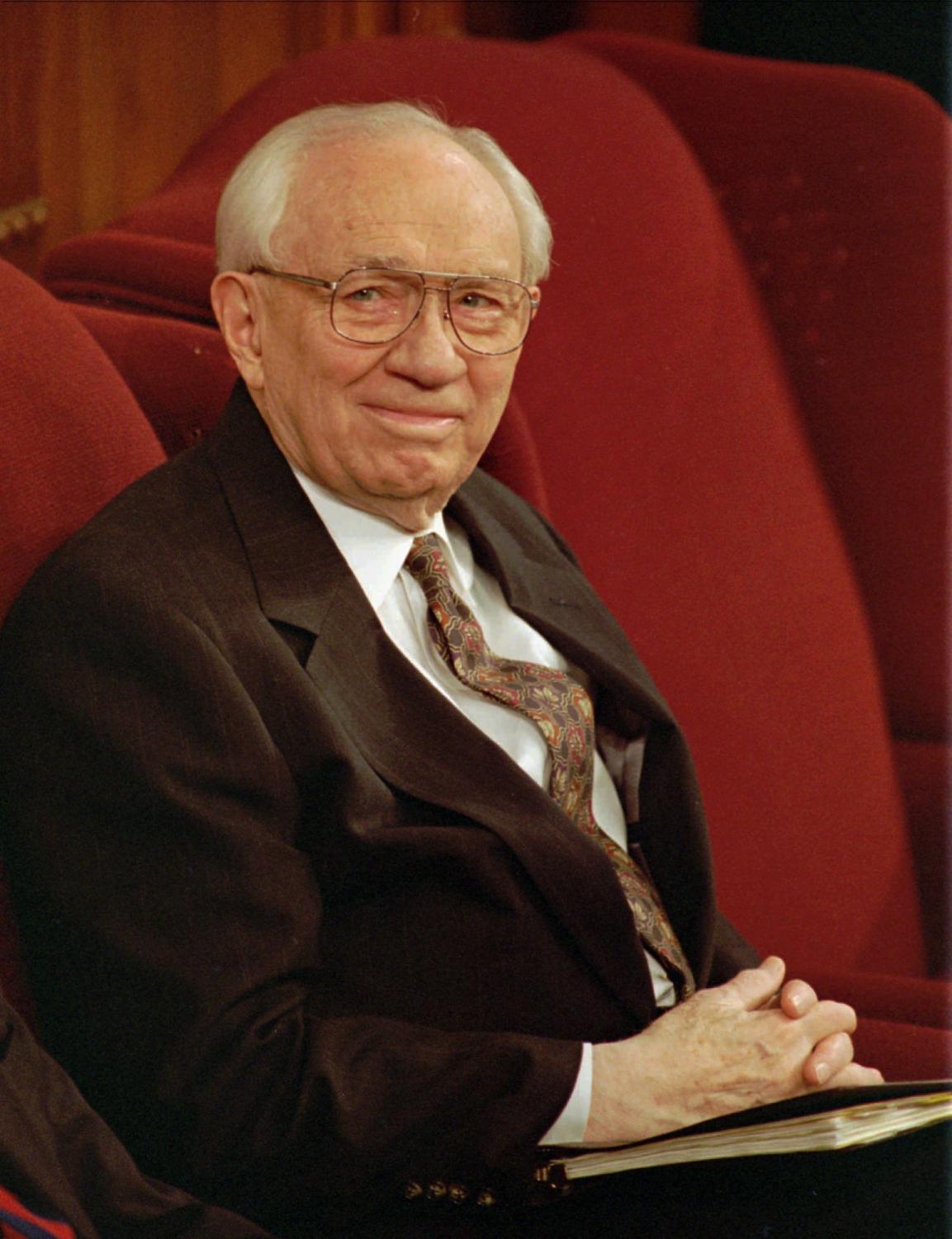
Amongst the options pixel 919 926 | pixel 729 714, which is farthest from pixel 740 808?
pixel 919 926

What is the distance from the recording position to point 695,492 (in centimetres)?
220

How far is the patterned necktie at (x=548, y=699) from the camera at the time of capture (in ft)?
4.38

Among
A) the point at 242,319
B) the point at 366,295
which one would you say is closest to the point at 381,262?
the point at 366,295

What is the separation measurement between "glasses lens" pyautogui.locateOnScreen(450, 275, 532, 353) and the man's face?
1 centimetres

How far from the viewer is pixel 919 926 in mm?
2273

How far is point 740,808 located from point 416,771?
0.98 m

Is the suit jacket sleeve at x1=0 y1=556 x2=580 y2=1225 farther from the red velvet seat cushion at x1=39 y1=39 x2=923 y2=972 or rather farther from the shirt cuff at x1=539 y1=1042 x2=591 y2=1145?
the red velvet seat cushion at x1=39 y1=39 x2=923 y2=972

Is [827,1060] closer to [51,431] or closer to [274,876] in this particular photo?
[274,876]

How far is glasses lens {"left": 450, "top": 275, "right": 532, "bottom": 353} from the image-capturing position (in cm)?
131

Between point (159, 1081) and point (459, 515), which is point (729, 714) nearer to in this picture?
point (459, 515)

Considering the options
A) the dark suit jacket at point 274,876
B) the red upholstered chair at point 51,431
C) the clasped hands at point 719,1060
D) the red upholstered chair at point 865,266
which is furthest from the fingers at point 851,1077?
the red upholstered chair at point 865,266

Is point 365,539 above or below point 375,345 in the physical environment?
below

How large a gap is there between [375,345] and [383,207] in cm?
11

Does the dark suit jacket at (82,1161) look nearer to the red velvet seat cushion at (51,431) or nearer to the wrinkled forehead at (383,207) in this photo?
the red velvet seat cushion at (51,431)
